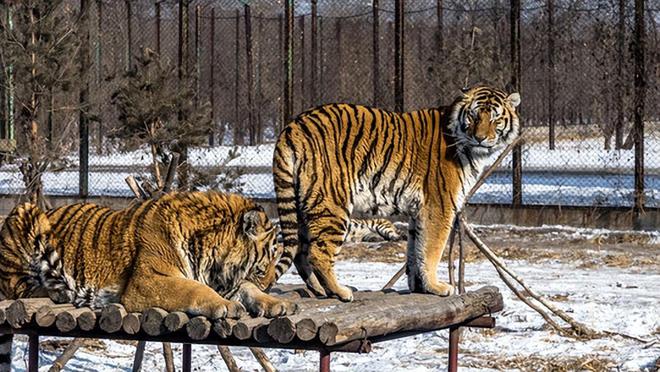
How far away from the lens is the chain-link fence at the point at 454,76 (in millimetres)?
13609

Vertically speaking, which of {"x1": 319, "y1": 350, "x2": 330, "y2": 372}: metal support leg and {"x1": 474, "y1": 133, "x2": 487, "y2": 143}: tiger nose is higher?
{"x1": 474, "y1": 133, "x2": 487, "y2": 143}: tiger nose

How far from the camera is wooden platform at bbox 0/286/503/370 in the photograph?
4.77 meters

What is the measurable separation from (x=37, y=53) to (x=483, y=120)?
757 cm

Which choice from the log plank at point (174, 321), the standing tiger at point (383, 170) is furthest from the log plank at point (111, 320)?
the standing tiger at point (383, 170)

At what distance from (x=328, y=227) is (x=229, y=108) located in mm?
16638

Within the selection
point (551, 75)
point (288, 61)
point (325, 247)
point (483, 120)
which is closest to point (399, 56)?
point (288, 61)

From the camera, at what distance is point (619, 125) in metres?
14.5

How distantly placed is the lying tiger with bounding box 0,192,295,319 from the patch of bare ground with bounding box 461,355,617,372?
7.35 ft

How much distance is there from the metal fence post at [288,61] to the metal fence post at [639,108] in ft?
11.3

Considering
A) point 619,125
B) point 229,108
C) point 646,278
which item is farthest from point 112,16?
point 646,278

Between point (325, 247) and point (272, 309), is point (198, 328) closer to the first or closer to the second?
point (272, 309)

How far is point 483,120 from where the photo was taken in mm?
6477

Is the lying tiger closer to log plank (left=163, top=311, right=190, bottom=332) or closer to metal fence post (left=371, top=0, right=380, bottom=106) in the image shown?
log plank (left=163, top=311, right=190, bottom=332)

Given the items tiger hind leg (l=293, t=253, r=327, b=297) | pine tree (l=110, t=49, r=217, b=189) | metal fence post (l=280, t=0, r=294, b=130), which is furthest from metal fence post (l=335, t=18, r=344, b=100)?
tiger hind leg (l=293, t=253, r=327, b=297)
